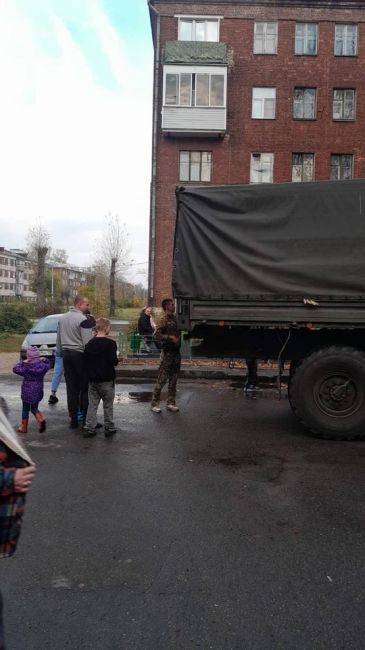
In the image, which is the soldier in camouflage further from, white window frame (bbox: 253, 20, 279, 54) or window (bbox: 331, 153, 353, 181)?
white window frame (bbox: 253, 20, 279, 54)

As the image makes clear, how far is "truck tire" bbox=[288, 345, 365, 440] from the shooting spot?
6371mm

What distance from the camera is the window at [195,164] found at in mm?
26000

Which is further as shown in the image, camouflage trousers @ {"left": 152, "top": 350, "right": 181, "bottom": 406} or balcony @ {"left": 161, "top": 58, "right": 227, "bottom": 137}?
balcony @ {"left": 161, "top": 58, "right": 227, "bottom": 137}

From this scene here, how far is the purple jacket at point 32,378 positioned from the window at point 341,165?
900 inches

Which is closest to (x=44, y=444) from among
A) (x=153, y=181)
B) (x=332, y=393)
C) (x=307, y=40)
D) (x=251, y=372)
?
(x=332, y=393)

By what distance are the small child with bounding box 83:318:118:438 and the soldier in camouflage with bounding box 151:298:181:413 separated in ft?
4.55

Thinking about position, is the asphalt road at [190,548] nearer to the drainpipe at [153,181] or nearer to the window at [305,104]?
the drainpipe at [153,181]

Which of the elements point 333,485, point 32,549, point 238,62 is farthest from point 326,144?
point 32,549

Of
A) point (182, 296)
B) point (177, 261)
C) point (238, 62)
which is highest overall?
point (238, 62)

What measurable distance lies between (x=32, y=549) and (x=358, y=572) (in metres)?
2.12

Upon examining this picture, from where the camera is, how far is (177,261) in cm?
691

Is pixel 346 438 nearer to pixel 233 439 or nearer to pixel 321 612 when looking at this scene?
pixel 233 439

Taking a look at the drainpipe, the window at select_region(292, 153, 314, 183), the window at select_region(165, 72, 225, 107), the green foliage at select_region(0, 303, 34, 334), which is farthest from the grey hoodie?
the window at select_region(292, 153, 314, 183)

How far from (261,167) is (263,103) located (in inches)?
124
